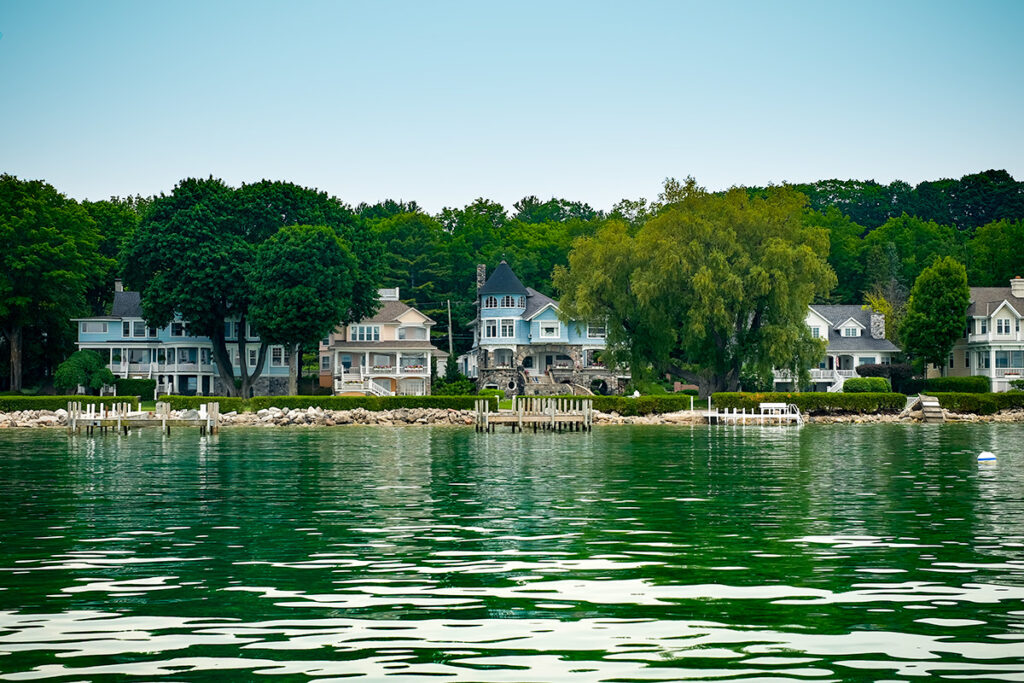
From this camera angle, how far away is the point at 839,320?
A: 10538 cm

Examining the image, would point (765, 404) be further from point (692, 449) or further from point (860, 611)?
point (860, 611)

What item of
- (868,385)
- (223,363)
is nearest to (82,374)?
(223,363)

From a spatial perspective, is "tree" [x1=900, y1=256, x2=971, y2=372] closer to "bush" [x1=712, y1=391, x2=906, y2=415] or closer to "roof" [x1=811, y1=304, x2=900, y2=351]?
"roof" [x1=811, y1=304, x2=900, y2=351]

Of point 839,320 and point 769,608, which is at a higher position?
point 839,320

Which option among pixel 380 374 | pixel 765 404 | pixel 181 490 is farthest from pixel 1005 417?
pixel 181 490

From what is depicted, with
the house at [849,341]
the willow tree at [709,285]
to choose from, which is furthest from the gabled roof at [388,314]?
the house at [849,341]

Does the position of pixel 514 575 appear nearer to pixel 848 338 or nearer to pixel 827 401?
pixel 827 401

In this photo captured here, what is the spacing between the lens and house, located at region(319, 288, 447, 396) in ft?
319

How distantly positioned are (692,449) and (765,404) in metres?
26.1

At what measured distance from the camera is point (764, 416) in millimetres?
71375

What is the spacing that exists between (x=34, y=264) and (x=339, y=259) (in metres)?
23.6

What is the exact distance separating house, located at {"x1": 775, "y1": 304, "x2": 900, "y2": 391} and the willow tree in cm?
2453

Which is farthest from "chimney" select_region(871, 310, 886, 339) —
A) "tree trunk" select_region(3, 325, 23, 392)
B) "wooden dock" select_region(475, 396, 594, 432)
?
"tree trunk" select_region(3, 325, 23, 392)

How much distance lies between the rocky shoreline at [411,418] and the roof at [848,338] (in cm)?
2650
